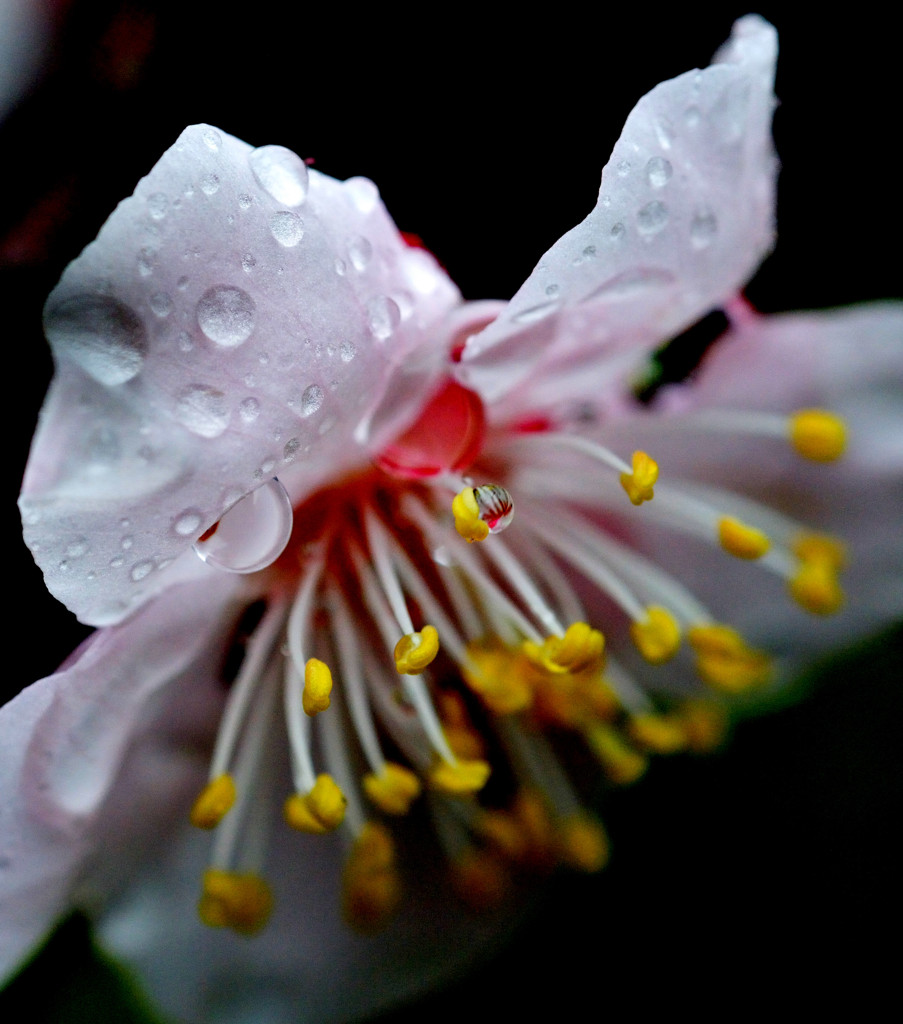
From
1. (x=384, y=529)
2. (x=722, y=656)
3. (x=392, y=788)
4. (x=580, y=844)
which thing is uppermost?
(x=384, y=529)

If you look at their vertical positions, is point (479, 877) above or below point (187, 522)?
below

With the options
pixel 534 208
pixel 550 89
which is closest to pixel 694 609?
pixel 534 208

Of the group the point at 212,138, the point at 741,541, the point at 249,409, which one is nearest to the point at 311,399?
the point at 249,409

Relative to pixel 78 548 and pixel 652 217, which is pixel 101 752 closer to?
pixel 78 548

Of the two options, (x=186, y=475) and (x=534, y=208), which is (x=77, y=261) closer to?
(x=186, y=475)

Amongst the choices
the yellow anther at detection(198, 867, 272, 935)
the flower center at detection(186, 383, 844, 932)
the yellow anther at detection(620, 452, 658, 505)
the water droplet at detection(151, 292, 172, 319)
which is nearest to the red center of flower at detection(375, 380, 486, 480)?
the flower center at detection(186, 383, 844, 932)

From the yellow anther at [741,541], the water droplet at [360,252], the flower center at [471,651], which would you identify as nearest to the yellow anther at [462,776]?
the flower center at [471,651]

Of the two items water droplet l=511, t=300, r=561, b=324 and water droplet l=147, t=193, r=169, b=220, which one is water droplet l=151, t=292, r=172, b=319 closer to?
water droplet l=147, t=193, r=169, b=220
